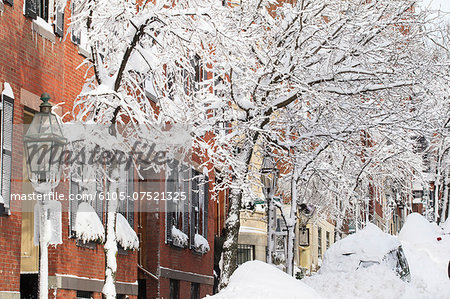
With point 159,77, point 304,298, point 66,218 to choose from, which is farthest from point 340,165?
point 304,298

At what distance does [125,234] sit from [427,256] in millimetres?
10175

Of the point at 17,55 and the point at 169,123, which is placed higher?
the point at 17,55

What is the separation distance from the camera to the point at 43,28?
621 inches

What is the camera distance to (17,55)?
48.6 ft

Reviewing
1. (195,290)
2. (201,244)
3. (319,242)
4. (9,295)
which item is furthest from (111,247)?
(319,242)

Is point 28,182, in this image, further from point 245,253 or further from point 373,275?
point 245,253

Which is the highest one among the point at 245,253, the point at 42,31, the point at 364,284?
the point at 42,31

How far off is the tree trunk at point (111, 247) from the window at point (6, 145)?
2203mm

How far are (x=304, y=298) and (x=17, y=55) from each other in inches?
300

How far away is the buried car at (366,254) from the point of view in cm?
1864

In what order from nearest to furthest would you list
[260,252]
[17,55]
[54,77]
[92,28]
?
[92,28]
[17,55]
[54,77]
[260,252]

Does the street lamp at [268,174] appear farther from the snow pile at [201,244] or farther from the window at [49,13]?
the window at [49,13]

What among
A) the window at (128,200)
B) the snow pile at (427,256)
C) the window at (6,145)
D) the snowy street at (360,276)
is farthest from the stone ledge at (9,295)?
the snow pile at (427,256)

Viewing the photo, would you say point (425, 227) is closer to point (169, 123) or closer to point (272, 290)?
point (169, 123)
